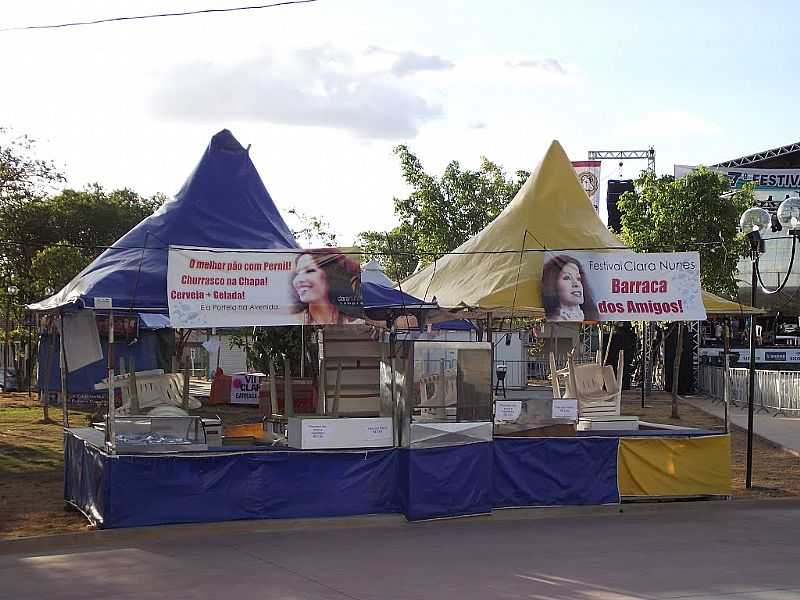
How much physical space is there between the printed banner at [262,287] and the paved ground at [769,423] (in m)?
12.4

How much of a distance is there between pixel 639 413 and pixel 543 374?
20.9 m

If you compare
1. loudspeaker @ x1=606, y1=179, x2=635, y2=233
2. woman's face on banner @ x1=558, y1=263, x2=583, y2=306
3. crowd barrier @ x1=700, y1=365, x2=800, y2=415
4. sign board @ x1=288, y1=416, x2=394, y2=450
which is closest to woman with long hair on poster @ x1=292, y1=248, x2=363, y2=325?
sign board @ x1=288, y1=416, x2=394, y2=450

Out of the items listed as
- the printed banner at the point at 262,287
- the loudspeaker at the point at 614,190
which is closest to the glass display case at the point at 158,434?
the printed banner at the point at 262,287

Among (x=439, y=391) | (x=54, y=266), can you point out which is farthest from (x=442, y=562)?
(x=54, y=266)

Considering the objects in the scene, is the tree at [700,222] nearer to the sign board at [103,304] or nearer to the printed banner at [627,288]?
the printed banner at [627,288]

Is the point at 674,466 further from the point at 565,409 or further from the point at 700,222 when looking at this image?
the point at 700,222

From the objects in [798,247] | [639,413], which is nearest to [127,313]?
[639,413]

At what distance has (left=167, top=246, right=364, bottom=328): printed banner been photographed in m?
12.7

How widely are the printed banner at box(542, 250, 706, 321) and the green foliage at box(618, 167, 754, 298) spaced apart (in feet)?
57.5

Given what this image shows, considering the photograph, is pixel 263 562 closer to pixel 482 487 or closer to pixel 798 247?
pixel 482 487

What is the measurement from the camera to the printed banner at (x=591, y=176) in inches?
2539

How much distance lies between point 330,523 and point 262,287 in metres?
2.88

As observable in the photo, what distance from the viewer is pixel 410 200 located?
155ft

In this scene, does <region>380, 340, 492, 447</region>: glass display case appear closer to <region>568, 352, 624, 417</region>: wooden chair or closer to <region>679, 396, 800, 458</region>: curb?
<region>568, 352, 624, 417</region>: wooden chair
